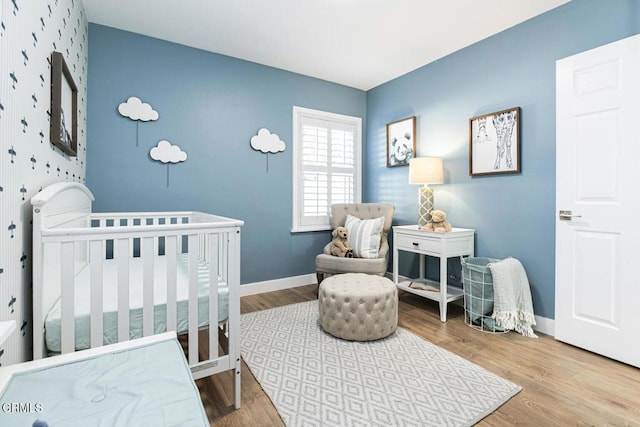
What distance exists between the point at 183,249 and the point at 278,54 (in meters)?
2.08

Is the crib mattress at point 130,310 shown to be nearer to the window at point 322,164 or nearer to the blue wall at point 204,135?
the blue wall at point 204,135

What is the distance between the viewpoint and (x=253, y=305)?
2918 mm

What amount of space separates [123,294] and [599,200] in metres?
2.71

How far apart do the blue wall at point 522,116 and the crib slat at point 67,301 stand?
9.34ft

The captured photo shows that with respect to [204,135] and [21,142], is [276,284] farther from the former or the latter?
[21,142]

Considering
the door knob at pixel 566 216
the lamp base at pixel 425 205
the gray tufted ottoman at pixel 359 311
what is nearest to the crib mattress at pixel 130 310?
the gray tufted ottoman at pixel 359 311

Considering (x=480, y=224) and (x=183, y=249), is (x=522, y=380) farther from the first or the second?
(x=183, y=249)

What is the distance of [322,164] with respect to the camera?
370 cm

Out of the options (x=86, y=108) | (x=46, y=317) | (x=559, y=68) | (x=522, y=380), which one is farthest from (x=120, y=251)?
(x=559, y=68)

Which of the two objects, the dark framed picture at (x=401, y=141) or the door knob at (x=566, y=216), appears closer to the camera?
the door knob at (x=566, y=216)

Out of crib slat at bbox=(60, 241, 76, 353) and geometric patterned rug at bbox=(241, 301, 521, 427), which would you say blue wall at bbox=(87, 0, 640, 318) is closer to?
geometric patterned rug at bbox=(241, 301, 521, 427)

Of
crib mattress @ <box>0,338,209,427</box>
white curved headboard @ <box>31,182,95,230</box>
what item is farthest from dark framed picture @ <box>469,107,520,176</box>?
white curved headboard @ <box>31,182,95,230</box>

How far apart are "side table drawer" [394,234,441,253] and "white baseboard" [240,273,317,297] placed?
3.82 ft

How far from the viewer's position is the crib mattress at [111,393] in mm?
658
